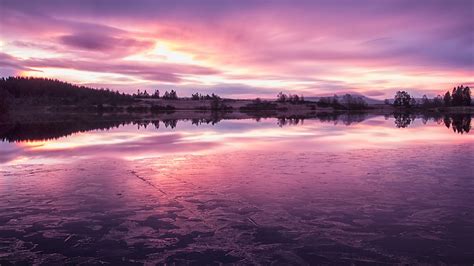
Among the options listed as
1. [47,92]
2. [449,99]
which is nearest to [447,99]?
[449,99]

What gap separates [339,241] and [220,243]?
Result: 2054 millimetres

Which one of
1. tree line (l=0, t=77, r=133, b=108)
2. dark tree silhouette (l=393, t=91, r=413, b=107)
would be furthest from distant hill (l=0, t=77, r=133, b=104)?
dark tree silhouette (l=393, t=91, r=413, b=107)

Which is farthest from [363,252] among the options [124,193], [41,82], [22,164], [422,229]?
[41,82]

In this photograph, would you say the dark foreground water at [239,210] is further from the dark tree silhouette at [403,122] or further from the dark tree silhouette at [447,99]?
the dark tree silhouette at [447,99]

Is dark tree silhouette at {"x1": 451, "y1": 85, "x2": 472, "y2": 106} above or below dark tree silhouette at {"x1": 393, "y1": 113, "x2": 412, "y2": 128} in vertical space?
above

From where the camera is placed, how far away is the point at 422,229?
7.74m

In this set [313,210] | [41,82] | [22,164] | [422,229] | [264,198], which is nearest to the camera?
[422,229]

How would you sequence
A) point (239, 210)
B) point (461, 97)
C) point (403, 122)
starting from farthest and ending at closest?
1. point (461, 97)
2. point (403, 122)
3. point (239, 210)

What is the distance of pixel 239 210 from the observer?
29.8 ft

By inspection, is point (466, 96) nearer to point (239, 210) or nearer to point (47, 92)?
point (47, 92)

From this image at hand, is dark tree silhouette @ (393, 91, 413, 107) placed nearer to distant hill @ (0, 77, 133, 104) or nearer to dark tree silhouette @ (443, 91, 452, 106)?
dark tree silhouette @ (443, 91, 452, 106)

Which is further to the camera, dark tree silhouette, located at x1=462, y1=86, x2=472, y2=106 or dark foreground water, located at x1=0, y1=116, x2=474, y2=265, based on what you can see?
dark tree silhouette, located at x1=462, y1=86, x2=472, y2=106

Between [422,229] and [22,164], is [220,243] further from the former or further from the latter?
[22,164]

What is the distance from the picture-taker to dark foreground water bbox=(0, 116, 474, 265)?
6.71m
